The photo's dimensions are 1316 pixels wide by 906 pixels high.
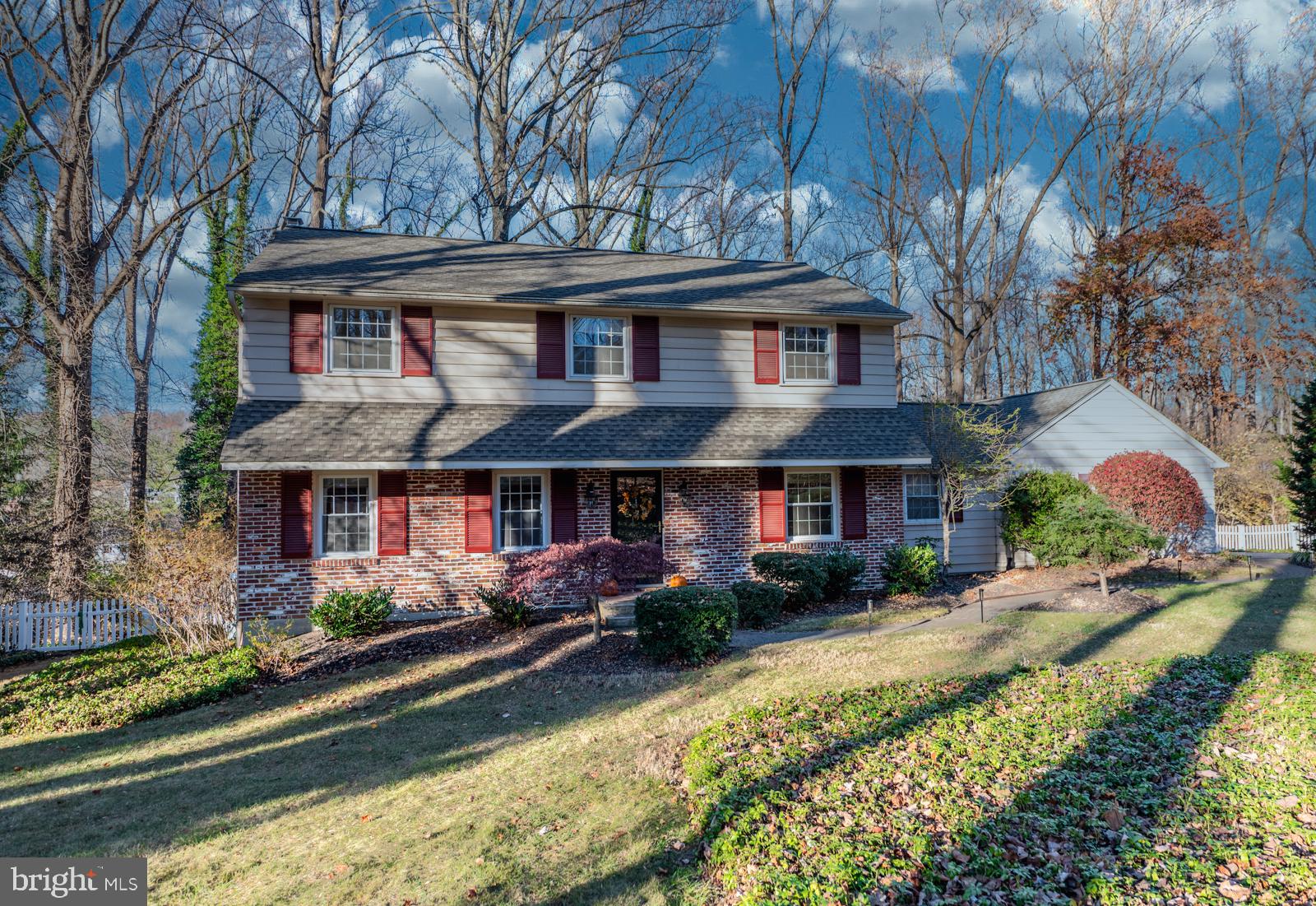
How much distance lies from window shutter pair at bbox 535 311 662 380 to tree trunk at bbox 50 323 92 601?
8.93m

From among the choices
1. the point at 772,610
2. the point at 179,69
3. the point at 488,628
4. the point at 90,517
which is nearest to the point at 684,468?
the point at 772,610

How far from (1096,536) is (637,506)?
26.7ft

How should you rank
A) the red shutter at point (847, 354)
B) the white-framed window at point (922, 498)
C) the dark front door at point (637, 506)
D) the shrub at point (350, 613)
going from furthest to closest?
the white-framed window at point (922, 498) → the red shutter at point (847, 354) → the dark front door at point (637, 506) → the shrub at point (350, 613)

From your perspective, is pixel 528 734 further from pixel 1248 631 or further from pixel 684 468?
pixel 1248 631

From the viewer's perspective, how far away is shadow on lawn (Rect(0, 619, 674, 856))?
5375 millimetres

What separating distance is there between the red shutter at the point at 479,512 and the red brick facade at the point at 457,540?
0.13 m

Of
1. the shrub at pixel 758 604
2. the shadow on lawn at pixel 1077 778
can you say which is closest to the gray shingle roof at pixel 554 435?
the shrub at pixel 758 604

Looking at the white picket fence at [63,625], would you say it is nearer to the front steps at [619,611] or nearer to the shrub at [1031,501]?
the front steps at [619,611]

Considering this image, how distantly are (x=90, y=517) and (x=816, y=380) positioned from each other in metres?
14.7

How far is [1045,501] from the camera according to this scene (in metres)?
15.4

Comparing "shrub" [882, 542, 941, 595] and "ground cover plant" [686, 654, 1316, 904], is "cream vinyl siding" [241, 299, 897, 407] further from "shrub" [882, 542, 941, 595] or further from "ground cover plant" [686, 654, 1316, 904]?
"ground cover plant" [686, 654, 1316, 904]

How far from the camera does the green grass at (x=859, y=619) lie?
1073cm

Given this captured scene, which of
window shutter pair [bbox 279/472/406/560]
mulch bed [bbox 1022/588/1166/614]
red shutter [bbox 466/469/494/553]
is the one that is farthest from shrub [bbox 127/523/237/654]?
mulch bed [bbox 1022/588/1166/614]

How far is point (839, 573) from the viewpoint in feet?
42.1
